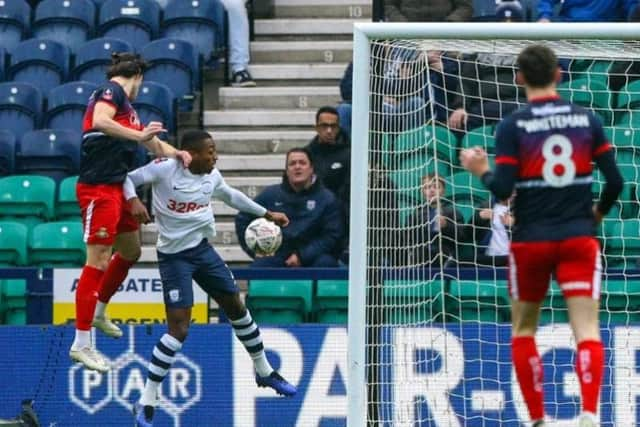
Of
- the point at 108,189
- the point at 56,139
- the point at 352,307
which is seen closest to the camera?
the point at 352,307

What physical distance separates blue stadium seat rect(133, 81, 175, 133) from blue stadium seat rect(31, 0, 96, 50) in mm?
1678

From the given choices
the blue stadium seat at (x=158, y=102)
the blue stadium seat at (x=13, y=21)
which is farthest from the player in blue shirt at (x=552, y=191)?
the blue stadium seat at (x=13, y=21)

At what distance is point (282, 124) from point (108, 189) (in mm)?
4876

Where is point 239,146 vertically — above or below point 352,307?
above

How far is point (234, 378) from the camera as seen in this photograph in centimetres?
1305

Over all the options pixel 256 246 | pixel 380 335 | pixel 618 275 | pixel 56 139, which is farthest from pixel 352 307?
pixel 56 139

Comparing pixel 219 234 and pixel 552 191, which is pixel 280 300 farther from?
pixel 552 191

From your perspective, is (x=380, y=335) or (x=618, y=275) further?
(x=618, y=275)

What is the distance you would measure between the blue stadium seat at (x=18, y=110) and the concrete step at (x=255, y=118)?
1.57m

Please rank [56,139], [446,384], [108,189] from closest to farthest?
[108,189], [446,384], [56,139]

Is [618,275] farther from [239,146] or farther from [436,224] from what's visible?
[239,146]

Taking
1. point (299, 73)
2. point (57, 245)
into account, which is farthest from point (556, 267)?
point (299, 73)

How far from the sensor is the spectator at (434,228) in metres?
12.2

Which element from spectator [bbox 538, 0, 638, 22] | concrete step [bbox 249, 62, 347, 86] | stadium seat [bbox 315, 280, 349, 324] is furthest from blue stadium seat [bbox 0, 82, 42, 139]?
spectator [bbox 538, 0, 638, 22]
